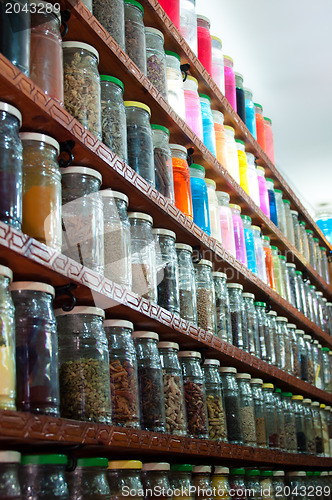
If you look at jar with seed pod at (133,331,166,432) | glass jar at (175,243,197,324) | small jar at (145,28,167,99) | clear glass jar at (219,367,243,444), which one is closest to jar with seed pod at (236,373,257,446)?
clear glass jar at (219,367,243,444)

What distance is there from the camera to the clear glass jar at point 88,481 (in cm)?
133

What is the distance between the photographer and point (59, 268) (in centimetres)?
127

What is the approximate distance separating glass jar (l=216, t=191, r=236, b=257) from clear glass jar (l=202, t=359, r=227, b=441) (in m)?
0.45

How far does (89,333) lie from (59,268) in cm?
21

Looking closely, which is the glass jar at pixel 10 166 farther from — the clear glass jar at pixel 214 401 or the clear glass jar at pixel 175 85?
the clear glass jar at pixel 214 401

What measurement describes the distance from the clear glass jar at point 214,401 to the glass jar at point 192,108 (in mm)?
786

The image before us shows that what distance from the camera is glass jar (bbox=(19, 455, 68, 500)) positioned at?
1.17 m

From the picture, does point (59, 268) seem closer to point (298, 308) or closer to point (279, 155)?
point (298, 308)

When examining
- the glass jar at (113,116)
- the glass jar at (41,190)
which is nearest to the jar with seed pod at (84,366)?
the glass jar at (41,190)

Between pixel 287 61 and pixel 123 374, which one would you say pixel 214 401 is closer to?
pixel 123 374

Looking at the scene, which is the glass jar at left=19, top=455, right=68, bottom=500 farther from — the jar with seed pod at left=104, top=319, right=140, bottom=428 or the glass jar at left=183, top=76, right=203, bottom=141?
the glass jar at left=183, top=76, right=203, bottom=141

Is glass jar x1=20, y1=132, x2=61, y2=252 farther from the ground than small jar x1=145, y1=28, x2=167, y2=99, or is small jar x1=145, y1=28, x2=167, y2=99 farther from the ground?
small jar x1=145, y1=28, x2=167, y2=99

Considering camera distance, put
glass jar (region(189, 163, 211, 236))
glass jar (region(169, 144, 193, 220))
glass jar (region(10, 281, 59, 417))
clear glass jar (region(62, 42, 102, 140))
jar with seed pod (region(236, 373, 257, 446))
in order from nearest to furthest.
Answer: glass jar (region(10, 281, 59, 417)), clear glass jar (region(62, 42, 102, 140)), glass jar (region(169, 144, 193, 220)), glass jar (region(189, 163, 211, 236)), jar with seed pod (region(236, 373, 257, 446))

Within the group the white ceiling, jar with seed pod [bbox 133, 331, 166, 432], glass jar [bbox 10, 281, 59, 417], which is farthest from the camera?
the white ceiling
